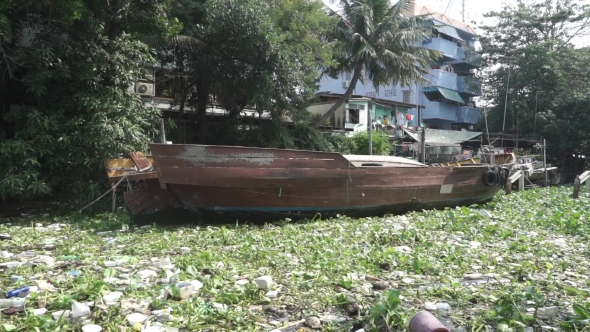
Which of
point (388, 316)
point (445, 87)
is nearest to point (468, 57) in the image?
point (445, 87)

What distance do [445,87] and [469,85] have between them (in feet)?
5.95

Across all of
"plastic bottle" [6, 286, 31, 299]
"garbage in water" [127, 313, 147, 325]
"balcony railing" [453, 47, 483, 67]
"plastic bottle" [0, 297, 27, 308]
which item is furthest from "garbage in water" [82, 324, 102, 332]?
"balcony railing" [453, 47, 483, 67]

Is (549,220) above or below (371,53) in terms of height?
below

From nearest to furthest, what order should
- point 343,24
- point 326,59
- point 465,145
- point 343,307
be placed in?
point 343,307
point 326,59
point 343,24
point 465,145

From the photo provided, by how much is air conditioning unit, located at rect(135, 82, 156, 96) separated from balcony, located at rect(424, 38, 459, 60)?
69.0 ft

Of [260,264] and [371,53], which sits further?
[371,53]

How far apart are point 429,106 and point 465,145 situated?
371cm

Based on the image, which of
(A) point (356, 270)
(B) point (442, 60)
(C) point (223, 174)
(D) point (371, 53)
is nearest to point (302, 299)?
(A) point (356, 270)

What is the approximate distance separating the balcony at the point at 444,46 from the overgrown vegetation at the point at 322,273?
Answer: 23.5 meters

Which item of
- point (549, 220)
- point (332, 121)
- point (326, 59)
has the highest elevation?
point (326, 59)

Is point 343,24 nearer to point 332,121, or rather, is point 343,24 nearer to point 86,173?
point 332,121

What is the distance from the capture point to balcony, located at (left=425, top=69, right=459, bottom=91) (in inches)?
1125

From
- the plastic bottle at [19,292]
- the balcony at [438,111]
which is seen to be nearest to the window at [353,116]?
the balcony at [438,111]

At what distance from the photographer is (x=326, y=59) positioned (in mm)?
15047
